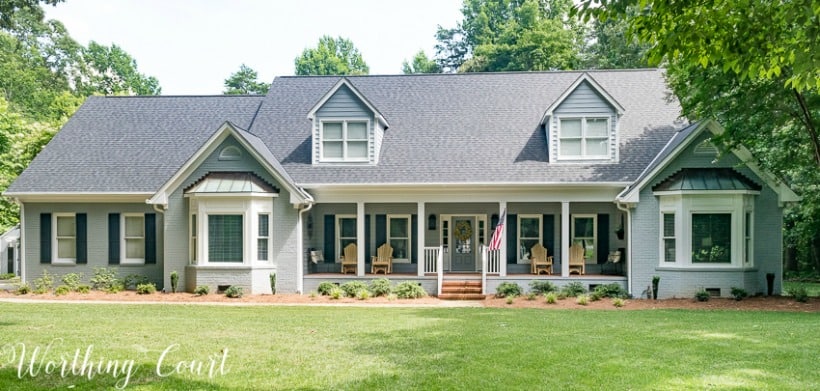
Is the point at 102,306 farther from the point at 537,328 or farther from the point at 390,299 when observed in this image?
the point at 537,328

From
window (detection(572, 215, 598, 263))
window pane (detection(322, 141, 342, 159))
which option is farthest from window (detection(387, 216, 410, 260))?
window (detection(572, 215, 598, 263))

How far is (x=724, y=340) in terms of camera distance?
11.0 metres

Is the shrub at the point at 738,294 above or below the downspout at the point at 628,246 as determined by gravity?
below

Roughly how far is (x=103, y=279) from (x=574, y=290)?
14.8 metres

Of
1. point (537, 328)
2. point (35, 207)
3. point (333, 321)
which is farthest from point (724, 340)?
point (35, 207)

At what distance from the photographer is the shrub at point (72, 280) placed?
2088 cm

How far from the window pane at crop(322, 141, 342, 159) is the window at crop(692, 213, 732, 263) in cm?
1111

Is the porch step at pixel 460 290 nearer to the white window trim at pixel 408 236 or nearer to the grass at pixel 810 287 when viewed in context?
the white window trim at pixel 408 236

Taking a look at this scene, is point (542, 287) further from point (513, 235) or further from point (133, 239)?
point (133, 239)

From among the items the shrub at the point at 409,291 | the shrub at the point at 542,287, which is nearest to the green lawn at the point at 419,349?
the shrub at the point at 409,291

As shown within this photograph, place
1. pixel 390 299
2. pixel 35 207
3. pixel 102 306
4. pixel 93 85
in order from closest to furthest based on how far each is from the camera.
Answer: pixel 102 306, pixel 390 299, pixel 35 207, pixel 93 85

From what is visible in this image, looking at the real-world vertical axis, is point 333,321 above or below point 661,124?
below

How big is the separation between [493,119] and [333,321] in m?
11.7

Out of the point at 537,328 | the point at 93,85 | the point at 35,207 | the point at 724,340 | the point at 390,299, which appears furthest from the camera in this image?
the point at 93,85
